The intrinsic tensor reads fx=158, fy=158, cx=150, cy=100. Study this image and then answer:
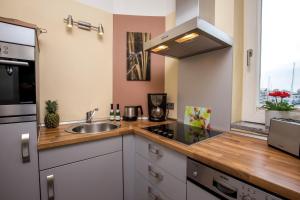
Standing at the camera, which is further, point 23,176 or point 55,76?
point 55,76

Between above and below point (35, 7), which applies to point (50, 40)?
below

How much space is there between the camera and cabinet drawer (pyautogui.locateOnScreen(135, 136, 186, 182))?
0.91m

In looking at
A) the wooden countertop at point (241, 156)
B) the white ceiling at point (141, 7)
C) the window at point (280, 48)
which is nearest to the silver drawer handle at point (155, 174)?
the wooden countertop at point (241, 156)

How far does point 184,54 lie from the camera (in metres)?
1.46

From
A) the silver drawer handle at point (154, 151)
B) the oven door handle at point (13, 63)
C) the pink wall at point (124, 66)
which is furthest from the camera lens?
the pink wall at point (124, 66)

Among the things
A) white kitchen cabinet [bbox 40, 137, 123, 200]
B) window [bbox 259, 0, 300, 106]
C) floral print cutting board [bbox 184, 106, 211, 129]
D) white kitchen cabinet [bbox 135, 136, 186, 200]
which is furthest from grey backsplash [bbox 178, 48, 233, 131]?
white kitchen cabinet [bbox 40, 137, 123, 200]

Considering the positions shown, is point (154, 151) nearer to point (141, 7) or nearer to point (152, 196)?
point (152, 196)

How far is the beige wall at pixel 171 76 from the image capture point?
1.72 m

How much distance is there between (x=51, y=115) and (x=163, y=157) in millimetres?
1005

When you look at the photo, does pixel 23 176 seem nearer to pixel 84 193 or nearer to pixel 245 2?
pixel 84 193

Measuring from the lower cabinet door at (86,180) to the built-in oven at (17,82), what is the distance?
395 mm

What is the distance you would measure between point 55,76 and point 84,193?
103 centimetres

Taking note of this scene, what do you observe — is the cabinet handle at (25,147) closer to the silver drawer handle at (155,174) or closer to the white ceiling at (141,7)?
the silver drawer handle at (155,174)

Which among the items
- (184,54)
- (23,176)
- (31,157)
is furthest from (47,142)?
(184,54)
